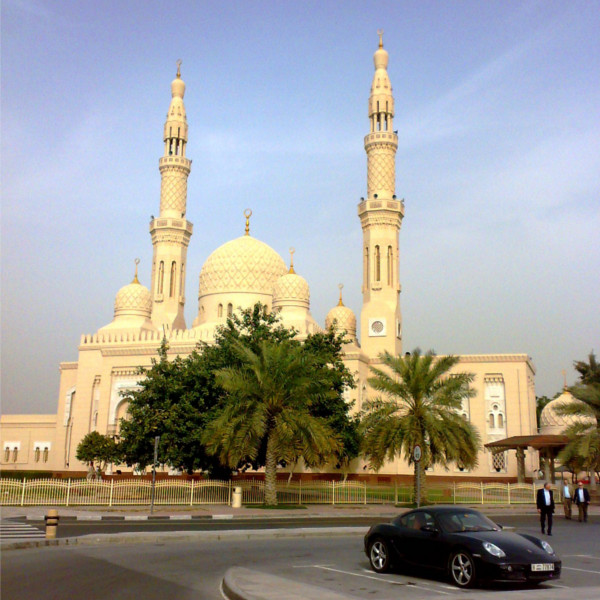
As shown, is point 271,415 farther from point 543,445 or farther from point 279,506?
point 543,445

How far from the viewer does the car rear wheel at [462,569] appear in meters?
8.38

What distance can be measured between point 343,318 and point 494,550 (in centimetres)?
3644

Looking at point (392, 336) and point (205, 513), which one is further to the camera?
point (392, 336)

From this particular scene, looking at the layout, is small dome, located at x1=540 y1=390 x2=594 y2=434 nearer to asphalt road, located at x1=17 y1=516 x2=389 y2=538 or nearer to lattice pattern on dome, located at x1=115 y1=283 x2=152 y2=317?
asphalt road, located at x1=17 y1=516 x2=389 y2=538

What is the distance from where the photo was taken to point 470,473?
1501 inches

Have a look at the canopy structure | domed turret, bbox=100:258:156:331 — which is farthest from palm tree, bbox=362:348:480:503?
domed turret, bbox=100:258:156:331

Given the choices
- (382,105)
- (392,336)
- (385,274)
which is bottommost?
(392,336)

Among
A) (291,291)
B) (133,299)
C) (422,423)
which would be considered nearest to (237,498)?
(422,423)

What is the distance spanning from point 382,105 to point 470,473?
22675mm

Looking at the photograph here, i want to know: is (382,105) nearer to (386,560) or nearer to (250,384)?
(250,384)

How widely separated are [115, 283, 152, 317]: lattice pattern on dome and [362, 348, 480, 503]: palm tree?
80.8 ft

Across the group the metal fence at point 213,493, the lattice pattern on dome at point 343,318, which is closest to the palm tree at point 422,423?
the metal fence at point 213,493

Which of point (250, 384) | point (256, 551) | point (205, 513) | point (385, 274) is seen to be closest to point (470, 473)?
point (385, 274)

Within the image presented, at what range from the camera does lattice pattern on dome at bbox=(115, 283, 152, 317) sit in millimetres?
46344
